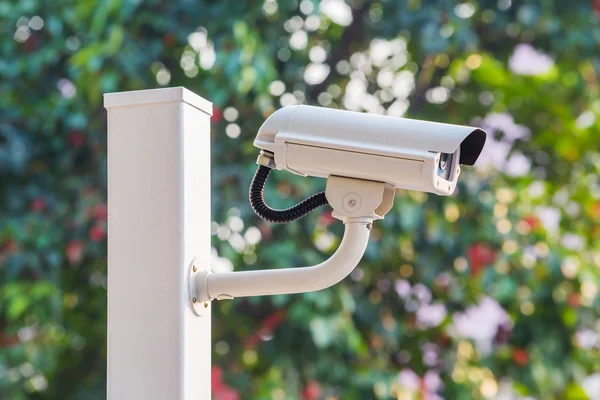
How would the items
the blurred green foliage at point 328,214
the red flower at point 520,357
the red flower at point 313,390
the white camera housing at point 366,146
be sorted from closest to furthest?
the white camera housing at point 366,146
the blurred green foliage at point 328,214
the red flower at point 313,390
the red flower at point 520,357

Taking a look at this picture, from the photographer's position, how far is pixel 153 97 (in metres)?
0.70

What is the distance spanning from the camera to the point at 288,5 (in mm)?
1863

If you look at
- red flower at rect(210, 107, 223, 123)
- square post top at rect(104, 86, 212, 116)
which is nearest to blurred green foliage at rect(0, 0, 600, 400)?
red flower at rect(210, 107, 223, 123)

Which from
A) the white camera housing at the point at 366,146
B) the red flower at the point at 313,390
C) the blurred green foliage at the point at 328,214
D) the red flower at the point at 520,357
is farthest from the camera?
the red flower at the point at 520,357

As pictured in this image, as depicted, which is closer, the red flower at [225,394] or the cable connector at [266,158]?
the cable connector at [266,158]

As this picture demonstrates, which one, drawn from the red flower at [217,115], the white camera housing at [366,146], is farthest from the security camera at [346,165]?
the red flower at [217,115]

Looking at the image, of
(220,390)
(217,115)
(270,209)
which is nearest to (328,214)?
(217,115)

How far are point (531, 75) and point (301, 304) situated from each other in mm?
886

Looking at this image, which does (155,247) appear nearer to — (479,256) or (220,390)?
(220,390)

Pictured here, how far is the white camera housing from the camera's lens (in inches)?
24.9

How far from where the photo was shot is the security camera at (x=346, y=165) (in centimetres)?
64

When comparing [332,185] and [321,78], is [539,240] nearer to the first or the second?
[321,78]

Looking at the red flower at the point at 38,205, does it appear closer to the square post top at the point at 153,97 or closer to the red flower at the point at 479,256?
the red flower at the point at 479,256

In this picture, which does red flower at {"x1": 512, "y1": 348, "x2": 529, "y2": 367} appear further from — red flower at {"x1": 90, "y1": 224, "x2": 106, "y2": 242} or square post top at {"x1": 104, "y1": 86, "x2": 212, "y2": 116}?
square post top at {"x1": 104, "y1": 86, "x2": 212, "y2": 116}
